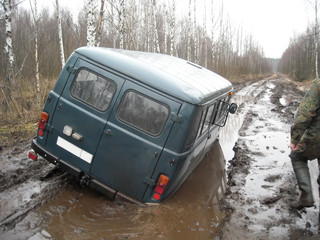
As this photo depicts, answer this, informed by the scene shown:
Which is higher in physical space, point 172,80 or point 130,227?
point 172,80

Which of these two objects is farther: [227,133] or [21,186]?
[227,133]

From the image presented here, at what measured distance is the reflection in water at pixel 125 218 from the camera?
376cm

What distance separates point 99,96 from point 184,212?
85.7 inches

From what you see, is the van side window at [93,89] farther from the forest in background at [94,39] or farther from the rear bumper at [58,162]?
the forest in background at [94,39]

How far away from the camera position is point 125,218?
4.12 meters

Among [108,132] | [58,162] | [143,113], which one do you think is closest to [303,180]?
[143,113]

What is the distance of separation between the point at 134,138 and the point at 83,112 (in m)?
0.83

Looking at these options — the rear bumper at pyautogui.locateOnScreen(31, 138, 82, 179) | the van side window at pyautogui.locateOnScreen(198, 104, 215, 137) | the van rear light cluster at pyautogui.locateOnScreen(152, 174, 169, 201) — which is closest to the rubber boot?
the van side window at pyautogui.locateOnScreen(198, 104, 215, 137)

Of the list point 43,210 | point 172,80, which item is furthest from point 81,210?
point 172,80

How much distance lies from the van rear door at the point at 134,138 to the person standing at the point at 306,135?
5.25 feet

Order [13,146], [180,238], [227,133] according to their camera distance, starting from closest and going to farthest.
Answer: [180,238], [13,146], [227,133]

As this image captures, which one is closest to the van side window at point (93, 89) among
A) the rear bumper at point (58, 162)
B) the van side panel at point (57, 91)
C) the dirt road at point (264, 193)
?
the van side panel at point (57, 91)

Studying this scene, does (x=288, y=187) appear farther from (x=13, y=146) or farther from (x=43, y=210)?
(x=13, y=146)

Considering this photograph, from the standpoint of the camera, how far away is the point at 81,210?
13.9 feet
